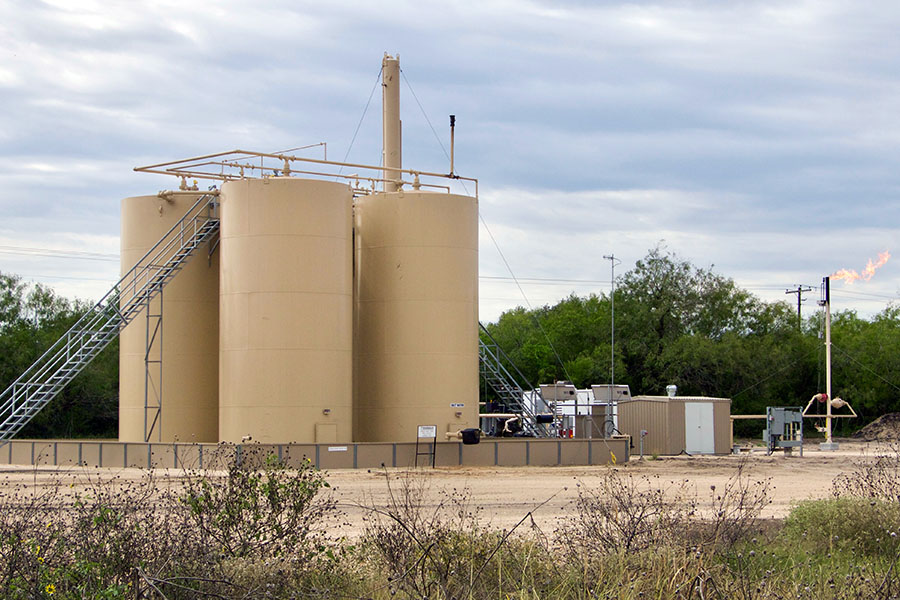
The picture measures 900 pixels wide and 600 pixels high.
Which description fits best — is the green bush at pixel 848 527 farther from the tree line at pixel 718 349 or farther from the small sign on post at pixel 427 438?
the tree line at pixel 718 349

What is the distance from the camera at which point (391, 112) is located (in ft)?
145

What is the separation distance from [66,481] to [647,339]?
1982 inches

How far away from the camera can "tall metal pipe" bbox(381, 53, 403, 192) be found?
43.7 metres

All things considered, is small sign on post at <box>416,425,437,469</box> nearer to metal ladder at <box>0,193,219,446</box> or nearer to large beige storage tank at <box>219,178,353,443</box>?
large beige storage tank at <box>219,178,353,443</box>

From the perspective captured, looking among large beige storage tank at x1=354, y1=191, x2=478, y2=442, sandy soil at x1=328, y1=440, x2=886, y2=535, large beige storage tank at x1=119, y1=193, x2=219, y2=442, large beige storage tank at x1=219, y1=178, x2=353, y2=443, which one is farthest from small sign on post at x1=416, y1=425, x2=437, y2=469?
large beige storage tank at x1=119, y1=193, x2=219, y2=442

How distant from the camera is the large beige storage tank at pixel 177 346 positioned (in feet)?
127

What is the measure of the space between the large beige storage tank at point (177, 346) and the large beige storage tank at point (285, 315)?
4.10 meters

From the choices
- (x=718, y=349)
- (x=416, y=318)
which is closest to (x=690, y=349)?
(x=718, y=349)

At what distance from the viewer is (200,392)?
38.9 meters

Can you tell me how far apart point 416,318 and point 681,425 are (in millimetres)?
13220

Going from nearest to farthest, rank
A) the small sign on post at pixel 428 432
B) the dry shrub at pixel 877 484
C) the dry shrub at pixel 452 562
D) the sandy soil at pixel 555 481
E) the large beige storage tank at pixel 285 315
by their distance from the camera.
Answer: the dry shrub at pixel 452 562
the dry shrub at pixel 877 484
the sandy soil at pixel 555 481
the large beige storage tank at pixel 285 315
the small sign on post at pixel 428 432

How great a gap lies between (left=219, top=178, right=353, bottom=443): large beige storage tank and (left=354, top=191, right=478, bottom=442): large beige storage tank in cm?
205

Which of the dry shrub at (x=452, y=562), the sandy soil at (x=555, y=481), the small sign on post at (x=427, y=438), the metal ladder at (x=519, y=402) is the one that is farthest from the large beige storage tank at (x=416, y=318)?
the dry shrub at (x=452, y=562)

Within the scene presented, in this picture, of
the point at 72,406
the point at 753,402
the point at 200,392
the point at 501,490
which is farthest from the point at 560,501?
the point at 753,402
